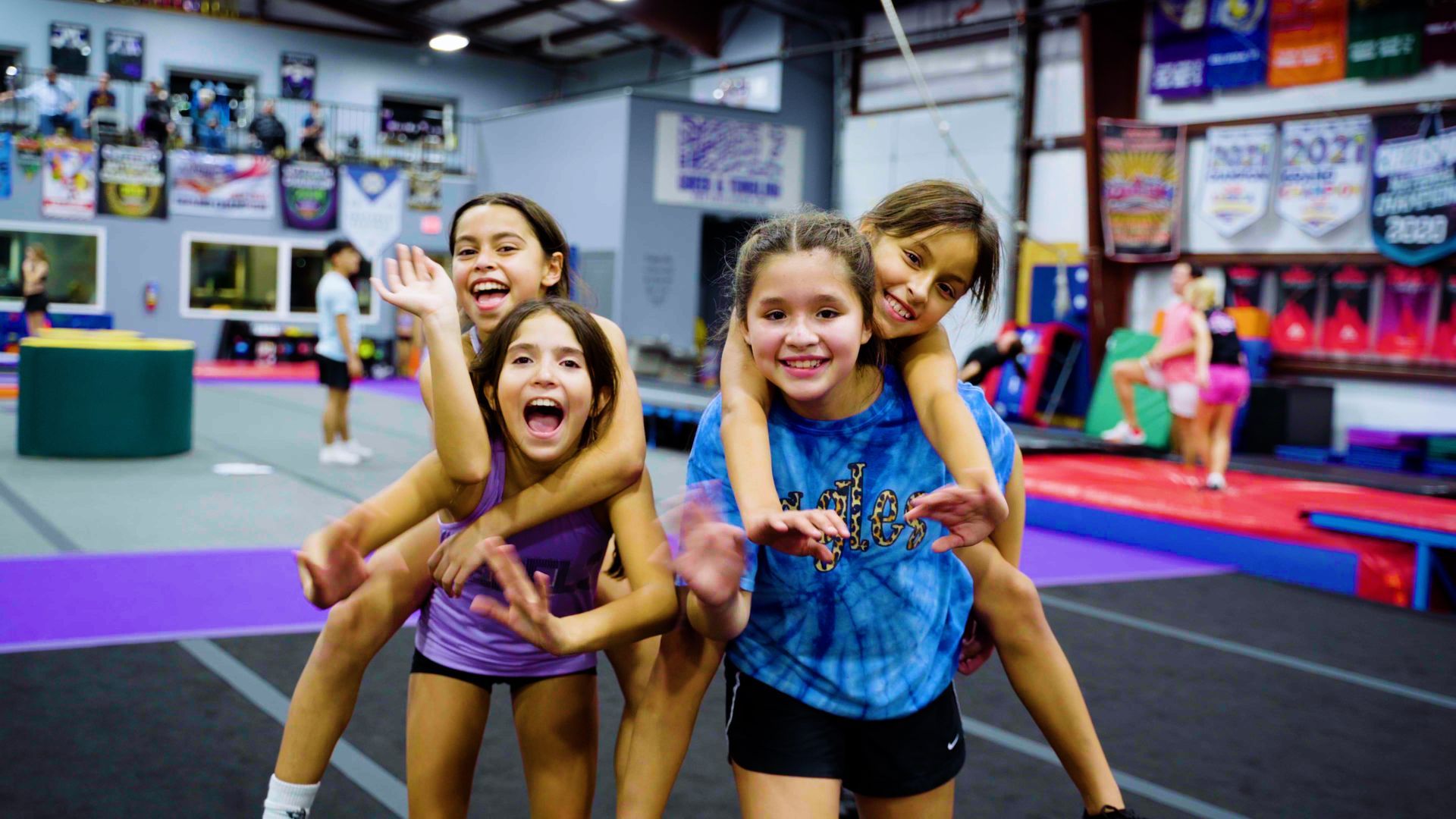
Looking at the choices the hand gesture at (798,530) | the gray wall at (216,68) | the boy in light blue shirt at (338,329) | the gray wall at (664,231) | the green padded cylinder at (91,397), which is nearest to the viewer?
the hand gesture at (798,530)

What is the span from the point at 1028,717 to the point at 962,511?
8.58 ft

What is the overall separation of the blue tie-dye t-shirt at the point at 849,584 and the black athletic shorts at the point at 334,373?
6999mm

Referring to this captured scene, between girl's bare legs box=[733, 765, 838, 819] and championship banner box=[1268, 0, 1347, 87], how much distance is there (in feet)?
40.1

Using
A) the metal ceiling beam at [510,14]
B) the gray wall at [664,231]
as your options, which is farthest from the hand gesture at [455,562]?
the metal ceiling beam at [510,14]

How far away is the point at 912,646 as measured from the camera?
6.16 feet

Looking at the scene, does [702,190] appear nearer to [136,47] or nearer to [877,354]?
[136,47]

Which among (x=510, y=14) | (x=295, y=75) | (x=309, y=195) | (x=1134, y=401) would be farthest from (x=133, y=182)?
(x=1134, y=401)

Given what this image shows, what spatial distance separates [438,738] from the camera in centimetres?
203

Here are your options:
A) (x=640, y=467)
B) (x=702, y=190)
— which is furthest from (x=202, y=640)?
(x=702, y=190)

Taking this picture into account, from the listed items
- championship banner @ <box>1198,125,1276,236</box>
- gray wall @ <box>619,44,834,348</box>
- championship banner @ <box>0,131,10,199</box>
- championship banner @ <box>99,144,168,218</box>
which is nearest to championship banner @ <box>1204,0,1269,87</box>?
championship banner @ <box>1198,125,1276,236</box>

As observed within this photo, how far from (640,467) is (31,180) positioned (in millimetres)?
18208

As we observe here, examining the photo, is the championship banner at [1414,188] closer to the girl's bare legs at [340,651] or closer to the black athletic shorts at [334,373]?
the black athletic shorts at [334,373]

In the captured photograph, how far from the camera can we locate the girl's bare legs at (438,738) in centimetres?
203

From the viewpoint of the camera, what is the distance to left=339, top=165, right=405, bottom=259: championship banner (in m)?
19.0
